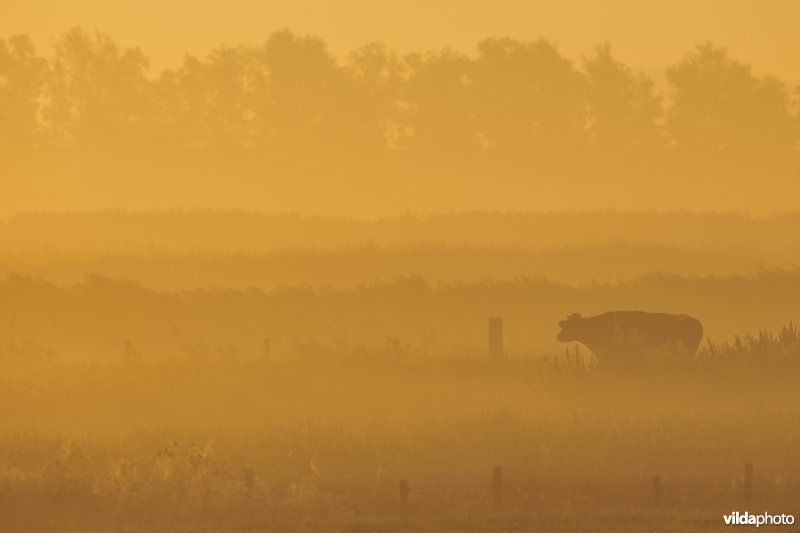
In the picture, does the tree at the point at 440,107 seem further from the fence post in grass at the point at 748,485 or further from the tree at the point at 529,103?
the fence post in grass at the point at 748,485

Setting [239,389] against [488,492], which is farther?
[239,389]

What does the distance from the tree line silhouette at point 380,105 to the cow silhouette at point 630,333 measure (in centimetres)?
6028

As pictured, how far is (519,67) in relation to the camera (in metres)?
101

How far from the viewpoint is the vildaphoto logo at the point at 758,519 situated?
18344mm

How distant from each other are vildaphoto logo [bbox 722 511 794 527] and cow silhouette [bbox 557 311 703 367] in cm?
1036

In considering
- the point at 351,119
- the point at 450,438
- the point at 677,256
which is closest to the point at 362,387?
the point at 450,438

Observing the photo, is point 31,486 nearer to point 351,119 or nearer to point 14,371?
point 14,371

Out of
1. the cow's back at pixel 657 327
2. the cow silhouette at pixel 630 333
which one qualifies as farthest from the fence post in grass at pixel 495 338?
the cow's back at pixel 657 327

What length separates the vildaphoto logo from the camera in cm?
1834

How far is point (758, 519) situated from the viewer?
18.6 meters

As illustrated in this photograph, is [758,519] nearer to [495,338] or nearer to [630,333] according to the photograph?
[630,333]

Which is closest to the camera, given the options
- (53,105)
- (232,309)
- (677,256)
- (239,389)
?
(239,389)

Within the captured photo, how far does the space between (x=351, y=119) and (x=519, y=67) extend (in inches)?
410

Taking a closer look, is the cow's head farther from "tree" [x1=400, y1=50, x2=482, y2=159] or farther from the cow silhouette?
"tree" [x1=400, y1=50, x2=482, y2=159]
